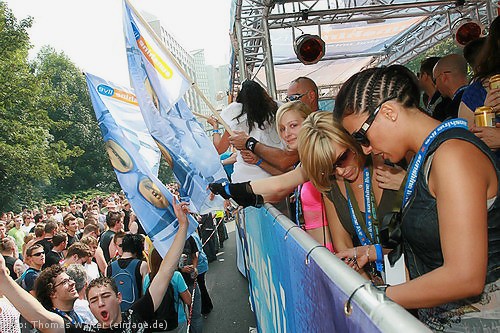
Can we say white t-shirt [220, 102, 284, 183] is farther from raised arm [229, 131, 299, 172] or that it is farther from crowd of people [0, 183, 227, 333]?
crowd of people [0, 183, 227, 333]

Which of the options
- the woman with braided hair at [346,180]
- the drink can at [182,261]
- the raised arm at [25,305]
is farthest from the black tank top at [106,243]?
the woman with braided hair at [346,180]

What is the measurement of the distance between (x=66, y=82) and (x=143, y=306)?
59660mm

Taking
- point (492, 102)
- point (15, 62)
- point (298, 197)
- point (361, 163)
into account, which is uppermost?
point (15, 62)

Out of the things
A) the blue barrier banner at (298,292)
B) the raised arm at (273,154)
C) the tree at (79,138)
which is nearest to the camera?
the blue barrier banner at (298,292)

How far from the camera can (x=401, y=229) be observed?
172 centimetres

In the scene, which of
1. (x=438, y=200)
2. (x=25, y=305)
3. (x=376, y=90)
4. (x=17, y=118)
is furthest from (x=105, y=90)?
(x=17, y=118)

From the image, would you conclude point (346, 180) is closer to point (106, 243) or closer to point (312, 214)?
point (312, 214)

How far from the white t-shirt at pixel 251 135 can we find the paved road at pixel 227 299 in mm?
3437

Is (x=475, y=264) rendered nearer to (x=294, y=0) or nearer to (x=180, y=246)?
(x=180, y=246)

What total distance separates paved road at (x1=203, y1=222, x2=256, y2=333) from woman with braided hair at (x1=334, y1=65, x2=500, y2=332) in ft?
17.9

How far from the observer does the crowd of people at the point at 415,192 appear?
1355 mm

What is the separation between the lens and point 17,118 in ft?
113

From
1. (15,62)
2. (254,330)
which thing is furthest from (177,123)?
(15,62)

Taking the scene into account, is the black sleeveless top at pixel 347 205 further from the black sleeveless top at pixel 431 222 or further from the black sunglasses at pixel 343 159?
the black sleeveless top at pixel 431 222
